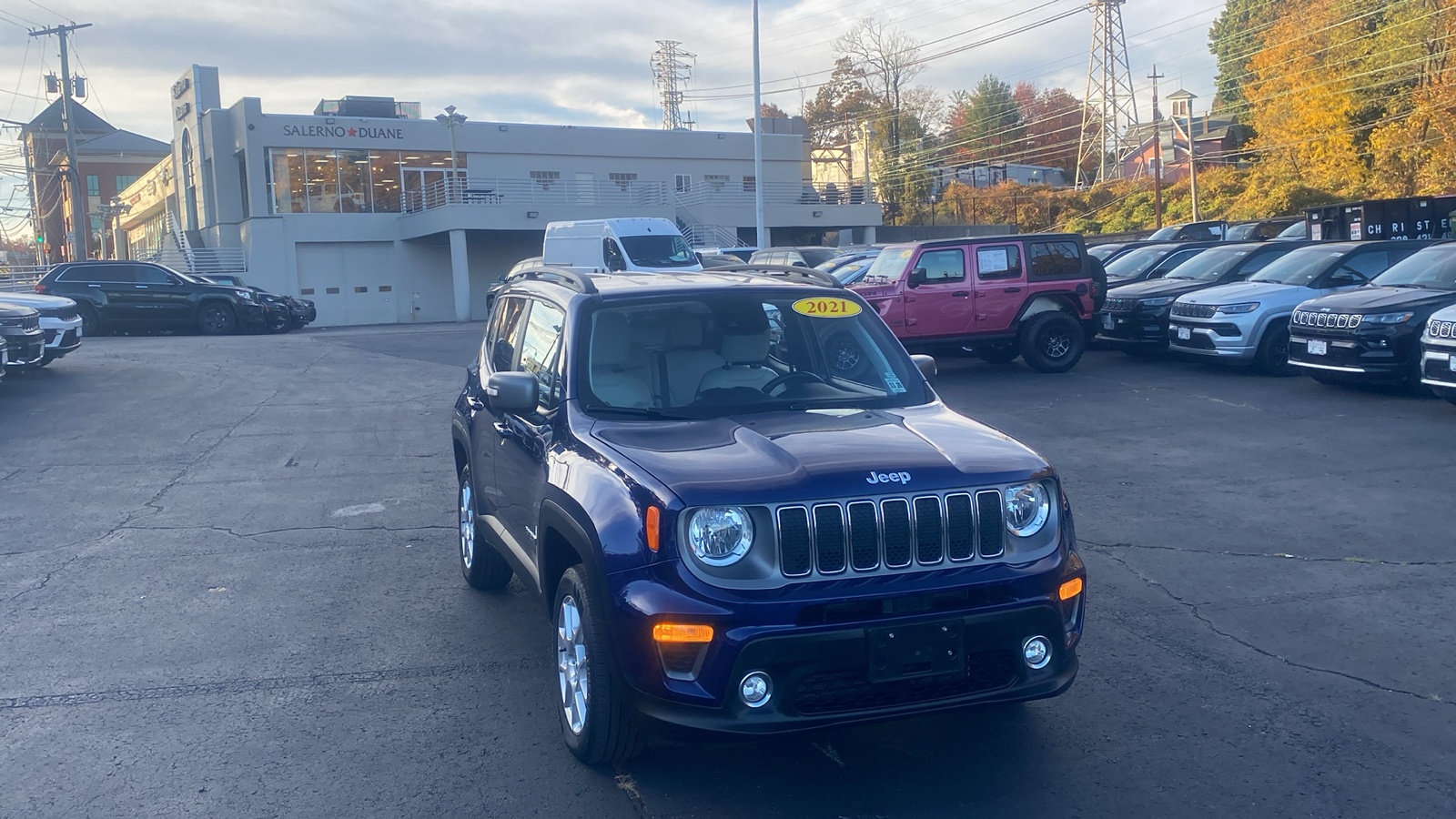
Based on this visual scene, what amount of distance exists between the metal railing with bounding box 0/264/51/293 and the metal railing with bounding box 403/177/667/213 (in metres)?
13.0

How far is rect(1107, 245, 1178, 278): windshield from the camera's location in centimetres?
1974

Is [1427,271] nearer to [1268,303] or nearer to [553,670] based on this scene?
[1268,303]

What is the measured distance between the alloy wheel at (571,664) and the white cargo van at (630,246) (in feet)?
76.1

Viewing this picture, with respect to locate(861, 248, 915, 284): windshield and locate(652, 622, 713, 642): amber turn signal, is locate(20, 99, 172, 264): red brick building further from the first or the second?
locate(652, 622, 713, 642): amber turn signal

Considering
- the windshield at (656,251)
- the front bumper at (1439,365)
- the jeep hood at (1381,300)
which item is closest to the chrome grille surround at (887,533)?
the front bumper at (1439,365)

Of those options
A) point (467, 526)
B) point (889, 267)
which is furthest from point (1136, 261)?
point (467, 526)

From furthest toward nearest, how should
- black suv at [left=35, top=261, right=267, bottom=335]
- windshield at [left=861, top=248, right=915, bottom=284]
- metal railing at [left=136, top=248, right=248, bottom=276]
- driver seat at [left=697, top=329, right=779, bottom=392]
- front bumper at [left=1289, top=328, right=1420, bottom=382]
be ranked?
metal railing at [left=136, top=248, right=248, bottom=276] → black suv at [left=35, top=261, right=267, bottom=335] → windshield at [left=861, top=248, right=915, bottom=284] → front bumper at [left=1289, top=328, right=1420, bottom=382] → driver seat at [left=697, top=329, right=779, bottom=392]

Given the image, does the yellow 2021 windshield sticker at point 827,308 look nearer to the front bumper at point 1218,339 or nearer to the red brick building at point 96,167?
the front bumper at point 1218,339

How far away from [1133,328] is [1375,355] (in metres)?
4.42

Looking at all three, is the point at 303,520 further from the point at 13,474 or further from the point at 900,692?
the point at 900,692

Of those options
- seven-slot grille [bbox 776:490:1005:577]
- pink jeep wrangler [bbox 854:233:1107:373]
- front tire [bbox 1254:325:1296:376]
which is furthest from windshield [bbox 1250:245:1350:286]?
seven-slot grille [bbox 776:490:1005:577]

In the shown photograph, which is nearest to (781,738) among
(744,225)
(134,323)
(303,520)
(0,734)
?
(0,734)

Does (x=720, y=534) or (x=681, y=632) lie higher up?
(x=720, y=534)

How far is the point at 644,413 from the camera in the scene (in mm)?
4859
